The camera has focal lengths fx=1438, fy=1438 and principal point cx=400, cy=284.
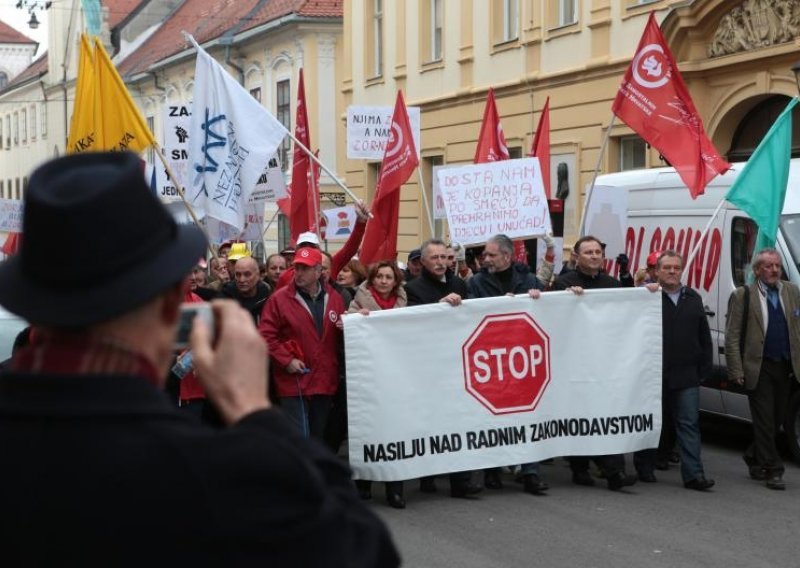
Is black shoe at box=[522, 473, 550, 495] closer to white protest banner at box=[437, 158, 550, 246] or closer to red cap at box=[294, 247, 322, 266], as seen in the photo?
red cap at box=[294, 247, 322, 266]

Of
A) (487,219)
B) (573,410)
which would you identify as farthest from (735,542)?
(487,219)

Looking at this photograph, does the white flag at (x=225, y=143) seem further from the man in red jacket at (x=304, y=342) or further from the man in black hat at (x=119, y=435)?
the man in black hat at (x=119, y=435)

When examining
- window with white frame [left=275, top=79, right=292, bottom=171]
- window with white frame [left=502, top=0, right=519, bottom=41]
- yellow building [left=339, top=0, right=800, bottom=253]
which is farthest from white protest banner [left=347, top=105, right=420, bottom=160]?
window with white frame [left=275, top=79, right=292, bottom=171]

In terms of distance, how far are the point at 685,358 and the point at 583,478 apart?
3.76 feet

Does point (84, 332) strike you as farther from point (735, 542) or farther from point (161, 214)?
point (735, 542)

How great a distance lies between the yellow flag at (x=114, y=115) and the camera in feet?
41.6

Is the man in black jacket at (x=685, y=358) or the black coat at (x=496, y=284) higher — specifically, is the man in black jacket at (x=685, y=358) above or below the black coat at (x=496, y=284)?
below

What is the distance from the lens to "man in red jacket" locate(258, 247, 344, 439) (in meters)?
9.37

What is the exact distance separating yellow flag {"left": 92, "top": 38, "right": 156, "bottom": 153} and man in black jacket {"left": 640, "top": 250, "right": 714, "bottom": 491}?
4.86 m

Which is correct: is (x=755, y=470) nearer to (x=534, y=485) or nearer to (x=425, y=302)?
(x=534, y=485)

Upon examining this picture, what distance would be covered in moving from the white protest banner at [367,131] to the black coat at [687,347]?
767 centimetres

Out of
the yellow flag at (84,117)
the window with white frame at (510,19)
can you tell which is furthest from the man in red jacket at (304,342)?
the window with white frame at (510,19)

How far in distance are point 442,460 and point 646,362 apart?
172 centimetres

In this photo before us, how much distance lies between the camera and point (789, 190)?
39.9 feet
